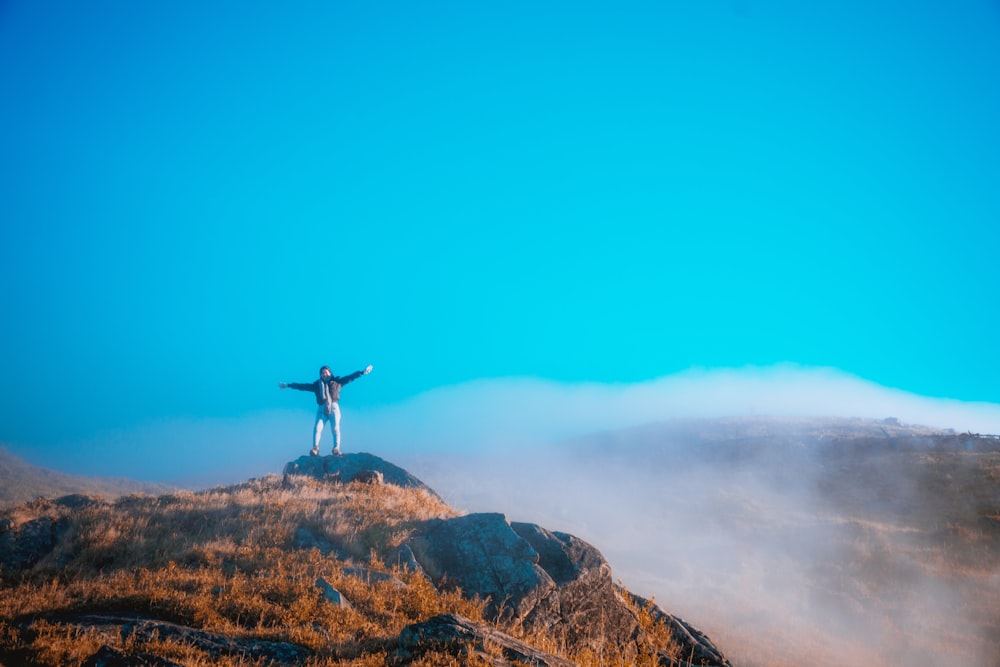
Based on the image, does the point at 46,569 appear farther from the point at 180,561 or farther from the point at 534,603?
the point at 534,603

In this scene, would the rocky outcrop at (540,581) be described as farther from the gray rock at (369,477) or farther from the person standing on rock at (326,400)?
the person standing on rock at (326,400)

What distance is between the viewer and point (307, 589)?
28.7ft

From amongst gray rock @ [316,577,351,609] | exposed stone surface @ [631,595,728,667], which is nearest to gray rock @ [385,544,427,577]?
gray rock @ [316,577,351,609]

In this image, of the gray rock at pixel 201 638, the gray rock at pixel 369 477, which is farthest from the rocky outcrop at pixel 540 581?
the gray rock at pixel 369 477

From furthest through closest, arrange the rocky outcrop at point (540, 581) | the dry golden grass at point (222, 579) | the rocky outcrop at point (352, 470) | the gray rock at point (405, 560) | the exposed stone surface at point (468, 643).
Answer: the rocky outcrop at point (352, 470), the gray rock at point (405, 560), the rocky outcrop at point (540, 581), the dry golden grass at point (222, 579), the exposed stone surface at point (468, 643)

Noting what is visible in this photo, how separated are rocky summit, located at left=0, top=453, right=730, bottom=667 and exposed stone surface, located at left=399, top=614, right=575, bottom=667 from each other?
3 cm

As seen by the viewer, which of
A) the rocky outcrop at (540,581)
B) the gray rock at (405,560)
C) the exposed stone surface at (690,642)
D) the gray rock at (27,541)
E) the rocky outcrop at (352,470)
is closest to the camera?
the rocky outcrop at (540,581)

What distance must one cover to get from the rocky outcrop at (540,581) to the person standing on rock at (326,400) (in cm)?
1001

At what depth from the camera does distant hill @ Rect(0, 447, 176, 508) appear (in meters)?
50.0

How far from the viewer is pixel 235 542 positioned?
1144 centimetres

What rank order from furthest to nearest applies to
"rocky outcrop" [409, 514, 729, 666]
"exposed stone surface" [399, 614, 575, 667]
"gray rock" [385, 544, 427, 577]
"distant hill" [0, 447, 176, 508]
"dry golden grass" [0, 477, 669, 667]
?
1. "distant hill" [0, 447, 176, 508]
2. "gray rock" [385, 544, 427, 577]
3. "rocky outcrop" [409, 514, 729, 666]
4. "exposed stone surface" [399, 614, 575, 667]
5. "dry golden grass" [0, 477, 669, 667]

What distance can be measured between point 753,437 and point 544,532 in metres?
62.6

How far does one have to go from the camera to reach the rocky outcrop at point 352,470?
19312 mm

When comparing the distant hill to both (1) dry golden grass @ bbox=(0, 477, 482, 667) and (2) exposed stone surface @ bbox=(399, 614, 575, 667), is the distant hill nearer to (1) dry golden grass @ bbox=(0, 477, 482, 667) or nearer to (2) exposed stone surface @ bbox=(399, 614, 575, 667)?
(1) dry golden grass @ bbox=(0, 477, 482, 667)
